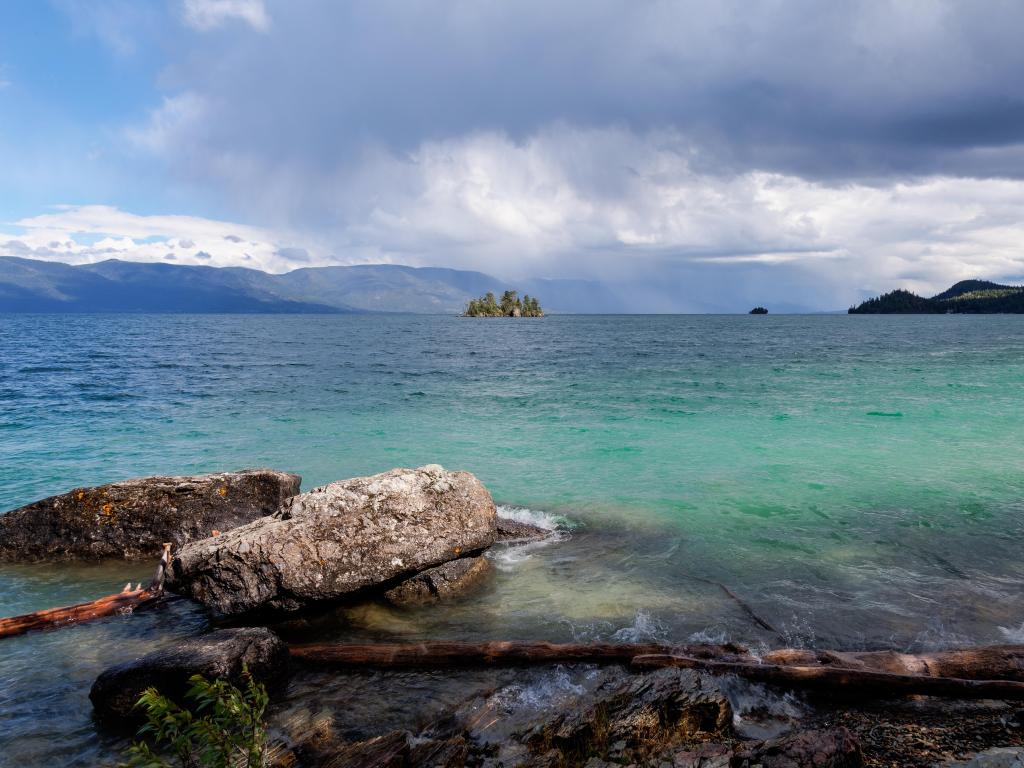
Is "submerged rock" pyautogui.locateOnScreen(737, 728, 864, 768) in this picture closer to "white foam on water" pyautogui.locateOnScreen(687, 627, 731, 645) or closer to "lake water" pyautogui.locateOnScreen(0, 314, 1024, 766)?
"white foam on water" pyautogui.locateOnScreen(687, 627, 731, 645)

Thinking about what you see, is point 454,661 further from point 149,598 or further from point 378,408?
point 378,408

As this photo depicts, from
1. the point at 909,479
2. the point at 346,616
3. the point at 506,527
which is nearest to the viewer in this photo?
the point at 346,616

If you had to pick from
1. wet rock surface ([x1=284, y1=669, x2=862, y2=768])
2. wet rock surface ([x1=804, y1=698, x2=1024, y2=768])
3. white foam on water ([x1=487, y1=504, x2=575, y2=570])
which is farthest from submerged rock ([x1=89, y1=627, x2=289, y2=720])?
wet rock surface ([x1=804, y1=698, x2=1024, y2=768])

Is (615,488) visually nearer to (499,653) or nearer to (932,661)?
(499,653)

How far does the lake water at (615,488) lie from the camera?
923cm

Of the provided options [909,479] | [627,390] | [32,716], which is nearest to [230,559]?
[32,716]

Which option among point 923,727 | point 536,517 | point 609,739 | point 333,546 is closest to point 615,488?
point 536,517

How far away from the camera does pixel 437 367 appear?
58.0 meters

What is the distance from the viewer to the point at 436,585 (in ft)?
35.3

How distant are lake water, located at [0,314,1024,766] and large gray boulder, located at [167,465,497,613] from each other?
78cm

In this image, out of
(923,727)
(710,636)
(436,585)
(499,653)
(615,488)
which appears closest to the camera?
(923,727)

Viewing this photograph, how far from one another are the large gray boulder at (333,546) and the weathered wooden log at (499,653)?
1500 mm

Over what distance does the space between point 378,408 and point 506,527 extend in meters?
20.4

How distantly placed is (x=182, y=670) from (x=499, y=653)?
13.3 feet
